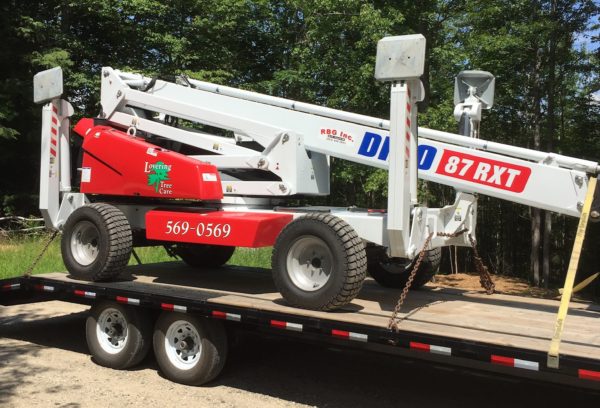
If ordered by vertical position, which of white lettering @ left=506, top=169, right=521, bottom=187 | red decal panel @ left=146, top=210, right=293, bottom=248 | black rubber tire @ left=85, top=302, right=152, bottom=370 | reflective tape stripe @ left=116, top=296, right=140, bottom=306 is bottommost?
black rubber tire @ left=85, top=302, right=152, bottom=370

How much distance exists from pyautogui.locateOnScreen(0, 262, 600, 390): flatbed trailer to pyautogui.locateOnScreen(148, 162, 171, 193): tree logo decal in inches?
42.4

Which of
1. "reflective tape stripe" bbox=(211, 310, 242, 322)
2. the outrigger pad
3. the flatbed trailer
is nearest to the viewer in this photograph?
the flatbed trailer

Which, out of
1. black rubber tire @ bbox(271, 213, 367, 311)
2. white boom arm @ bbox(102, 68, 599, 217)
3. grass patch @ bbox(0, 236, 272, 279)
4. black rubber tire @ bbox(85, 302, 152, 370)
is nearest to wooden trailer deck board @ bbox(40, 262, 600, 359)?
black rubber tire @ bbox(271, 213, 367, 311)

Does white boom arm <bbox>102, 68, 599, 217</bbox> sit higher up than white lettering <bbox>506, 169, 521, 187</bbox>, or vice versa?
white boom arm <bbox>102, 68, 599, 217</bbox>

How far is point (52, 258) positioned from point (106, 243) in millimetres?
6669

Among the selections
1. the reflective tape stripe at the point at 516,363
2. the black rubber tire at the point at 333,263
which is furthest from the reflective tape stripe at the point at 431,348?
the black rubber tire at the point at 333,263

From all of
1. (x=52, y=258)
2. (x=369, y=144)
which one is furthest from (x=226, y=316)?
(x=52, y=258)

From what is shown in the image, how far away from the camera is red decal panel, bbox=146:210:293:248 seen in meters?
5.55

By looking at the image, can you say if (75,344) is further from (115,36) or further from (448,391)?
(115,36)

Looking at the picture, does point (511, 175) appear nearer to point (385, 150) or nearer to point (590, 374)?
point (385, 150)

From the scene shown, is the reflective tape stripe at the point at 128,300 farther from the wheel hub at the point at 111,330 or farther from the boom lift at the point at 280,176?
the boom lift at the point at 280,176

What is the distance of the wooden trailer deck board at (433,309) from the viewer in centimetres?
425

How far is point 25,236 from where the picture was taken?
16.7 meters

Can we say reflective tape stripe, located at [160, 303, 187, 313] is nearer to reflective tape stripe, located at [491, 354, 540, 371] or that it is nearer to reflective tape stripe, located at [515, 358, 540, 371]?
reflective tape stripe, located at [491, 354, 540, 371]
